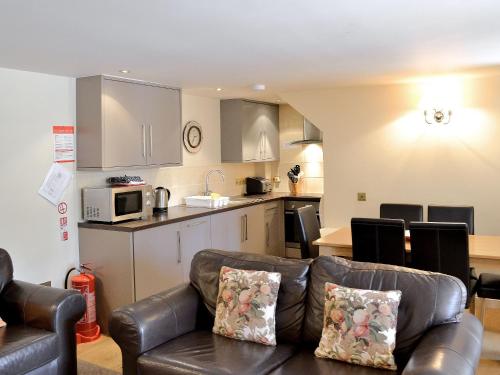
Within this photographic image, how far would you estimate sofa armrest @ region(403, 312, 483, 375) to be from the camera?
75.2 inches

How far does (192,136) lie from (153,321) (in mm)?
3293

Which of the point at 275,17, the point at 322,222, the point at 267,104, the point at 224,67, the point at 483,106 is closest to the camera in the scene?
the point at 275,17

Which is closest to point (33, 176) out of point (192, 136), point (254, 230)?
point (192, 136)

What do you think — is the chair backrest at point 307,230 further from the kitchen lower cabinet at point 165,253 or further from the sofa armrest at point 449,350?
the sofa armrest at point 449,350

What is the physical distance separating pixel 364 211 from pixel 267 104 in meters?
2.21

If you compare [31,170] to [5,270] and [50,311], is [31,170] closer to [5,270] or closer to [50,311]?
[5,270]

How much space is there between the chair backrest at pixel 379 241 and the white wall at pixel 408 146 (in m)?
1.80

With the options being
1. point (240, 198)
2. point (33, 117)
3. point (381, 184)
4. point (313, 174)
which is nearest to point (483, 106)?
point (381, 184)

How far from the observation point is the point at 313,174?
6.76 m

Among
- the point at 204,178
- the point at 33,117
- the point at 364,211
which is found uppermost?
the point at 33,117

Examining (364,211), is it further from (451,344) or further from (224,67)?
(451,344)

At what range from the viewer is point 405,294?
2402mm

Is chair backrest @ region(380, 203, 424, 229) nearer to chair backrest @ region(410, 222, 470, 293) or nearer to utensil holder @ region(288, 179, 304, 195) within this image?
chair backrest @ region(410, 222, 470, 293)

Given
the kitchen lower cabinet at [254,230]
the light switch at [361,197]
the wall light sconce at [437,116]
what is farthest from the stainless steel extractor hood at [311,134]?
the wall light sconce at [437,116]
